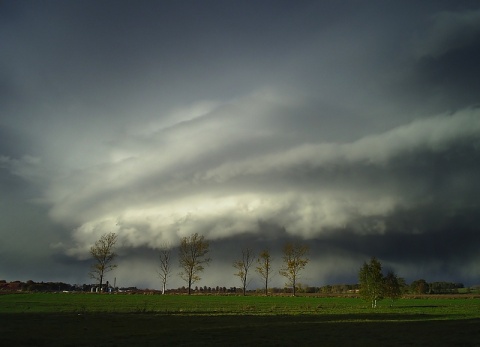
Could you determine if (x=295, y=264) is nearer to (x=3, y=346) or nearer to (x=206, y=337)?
(x=206, y=337)

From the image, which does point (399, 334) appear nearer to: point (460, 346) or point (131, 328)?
point (460, 346)

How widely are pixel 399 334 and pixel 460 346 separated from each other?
6962 millimetres

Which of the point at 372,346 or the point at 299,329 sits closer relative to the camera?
the point at 372,346

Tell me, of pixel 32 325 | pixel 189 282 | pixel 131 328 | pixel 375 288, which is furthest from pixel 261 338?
pixel 189 282

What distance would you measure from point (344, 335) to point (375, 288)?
169 ft

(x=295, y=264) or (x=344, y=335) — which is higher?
(x=295, y=264)

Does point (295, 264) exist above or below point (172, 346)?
above

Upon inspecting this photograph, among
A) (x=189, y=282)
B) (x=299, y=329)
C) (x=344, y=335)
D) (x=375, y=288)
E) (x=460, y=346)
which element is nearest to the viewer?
(x=460, y=346)

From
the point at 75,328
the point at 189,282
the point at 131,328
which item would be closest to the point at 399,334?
the point at 131,328

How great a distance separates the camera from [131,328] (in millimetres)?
32375

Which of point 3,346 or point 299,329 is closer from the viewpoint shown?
point 3,346

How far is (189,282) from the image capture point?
123 meters

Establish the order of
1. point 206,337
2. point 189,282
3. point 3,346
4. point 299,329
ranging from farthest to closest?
point 189,282
point 299,329
point 206,337
point 3,346

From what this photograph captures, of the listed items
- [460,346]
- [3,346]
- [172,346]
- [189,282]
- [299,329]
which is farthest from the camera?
[189,282]
